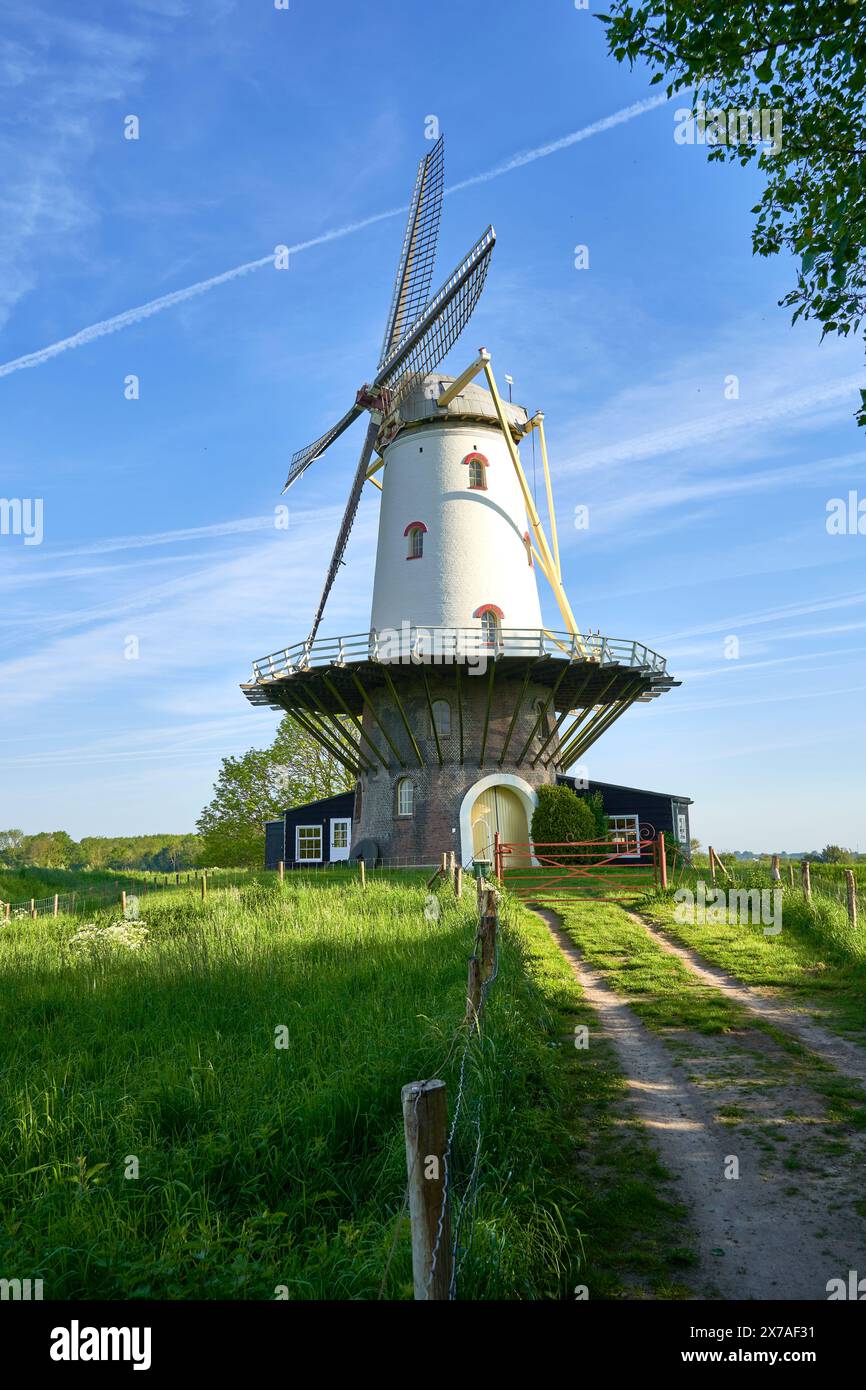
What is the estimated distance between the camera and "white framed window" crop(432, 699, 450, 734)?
26755 millimetres

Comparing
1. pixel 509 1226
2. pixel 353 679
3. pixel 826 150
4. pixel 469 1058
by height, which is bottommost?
pixel 509 1226

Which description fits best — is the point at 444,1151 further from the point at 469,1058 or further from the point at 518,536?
the point at 518,536

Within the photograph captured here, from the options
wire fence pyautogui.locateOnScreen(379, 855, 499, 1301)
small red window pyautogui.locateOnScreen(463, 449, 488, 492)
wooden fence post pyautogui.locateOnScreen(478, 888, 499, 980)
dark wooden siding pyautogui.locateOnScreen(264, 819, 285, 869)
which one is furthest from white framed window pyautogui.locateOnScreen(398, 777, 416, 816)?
wire fence pyautogui.locateOnScreen(379, 855, 499, 1301)

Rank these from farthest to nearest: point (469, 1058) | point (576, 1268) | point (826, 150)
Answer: point (826, 150) < point (469, 1058) < point (576, 1268)

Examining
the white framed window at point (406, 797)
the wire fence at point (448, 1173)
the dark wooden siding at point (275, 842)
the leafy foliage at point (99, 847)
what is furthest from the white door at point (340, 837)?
the leafy foliage at point (99, 847)

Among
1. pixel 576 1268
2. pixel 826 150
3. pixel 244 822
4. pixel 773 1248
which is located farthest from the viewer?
pixel 244 822

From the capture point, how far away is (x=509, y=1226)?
419 centimetres

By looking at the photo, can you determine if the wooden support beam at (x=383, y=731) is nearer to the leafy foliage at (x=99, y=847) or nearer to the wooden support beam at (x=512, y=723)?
the wooden support beam at (x=512, y=723)

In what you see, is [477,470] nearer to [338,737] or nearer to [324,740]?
[338,737]

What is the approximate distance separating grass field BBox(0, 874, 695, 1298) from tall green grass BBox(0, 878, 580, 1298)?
16 millimetres

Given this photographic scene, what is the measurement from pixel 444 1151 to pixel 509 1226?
1395mm

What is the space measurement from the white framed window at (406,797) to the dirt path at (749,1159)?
18025 mm
